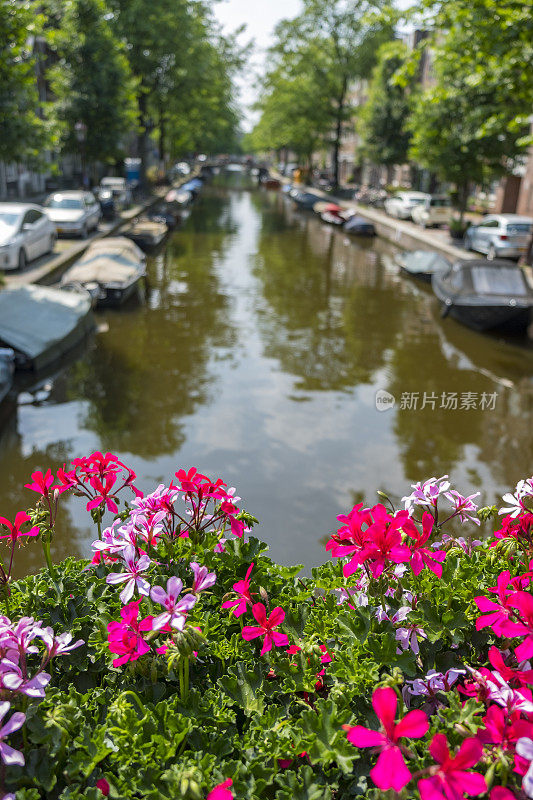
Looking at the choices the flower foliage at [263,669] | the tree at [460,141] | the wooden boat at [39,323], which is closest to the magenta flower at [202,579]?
the flower foliage at [263,669]

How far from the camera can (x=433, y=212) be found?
3169 cm

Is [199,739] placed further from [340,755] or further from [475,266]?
[475,266]

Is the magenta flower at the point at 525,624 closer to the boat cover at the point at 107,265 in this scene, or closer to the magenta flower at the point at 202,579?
the magenta flower at the point at 202,579

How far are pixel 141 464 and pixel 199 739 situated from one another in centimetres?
646

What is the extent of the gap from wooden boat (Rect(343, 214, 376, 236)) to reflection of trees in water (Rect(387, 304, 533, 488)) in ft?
61.4

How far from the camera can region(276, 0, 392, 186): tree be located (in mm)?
46594

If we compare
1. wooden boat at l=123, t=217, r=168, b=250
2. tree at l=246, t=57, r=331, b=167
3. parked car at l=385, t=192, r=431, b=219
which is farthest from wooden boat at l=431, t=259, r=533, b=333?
tree at l=246, t=57, r=331, b=167

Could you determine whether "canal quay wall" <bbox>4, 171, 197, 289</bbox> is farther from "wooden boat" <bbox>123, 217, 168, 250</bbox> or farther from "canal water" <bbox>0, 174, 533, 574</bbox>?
"canal water" <bbox>0, 174, 533, 574</bbox>

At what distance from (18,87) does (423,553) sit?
509 inches

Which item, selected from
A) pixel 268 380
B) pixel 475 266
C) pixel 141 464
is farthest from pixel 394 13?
pixel 141 464

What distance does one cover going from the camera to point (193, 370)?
12.0 meters

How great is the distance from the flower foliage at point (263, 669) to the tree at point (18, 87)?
11.6m

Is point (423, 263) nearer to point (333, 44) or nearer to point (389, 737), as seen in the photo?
point (389, 737)

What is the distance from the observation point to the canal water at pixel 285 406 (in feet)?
25.8
